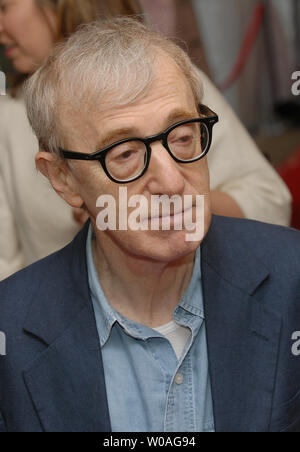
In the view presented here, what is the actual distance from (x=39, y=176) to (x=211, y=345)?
802 millimetres

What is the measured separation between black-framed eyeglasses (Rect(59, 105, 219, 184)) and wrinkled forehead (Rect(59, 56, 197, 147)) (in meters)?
0.03

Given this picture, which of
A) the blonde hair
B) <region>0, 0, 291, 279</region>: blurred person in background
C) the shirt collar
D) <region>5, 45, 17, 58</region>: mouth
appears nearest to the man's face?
the shirt collar

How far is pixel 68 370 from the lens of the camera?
141 centimetres

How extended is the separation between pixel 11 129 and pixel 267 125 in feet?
13.7

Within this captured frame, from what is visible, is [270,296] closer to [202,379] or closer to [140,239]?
[202,379]

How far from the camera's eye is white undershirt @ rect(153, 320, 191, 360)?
145 cm

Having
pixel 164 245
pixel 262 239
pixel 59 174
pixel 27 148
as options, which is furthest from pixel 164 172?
pixel 27 148

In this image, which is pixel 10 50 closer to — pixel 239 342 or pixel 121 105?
pixel 121 105

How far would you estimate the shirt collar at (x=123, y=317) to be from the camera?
1435 millimetres

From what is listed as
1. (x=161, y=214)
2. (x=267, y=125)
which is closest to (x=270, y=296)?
(x=161, y=214)

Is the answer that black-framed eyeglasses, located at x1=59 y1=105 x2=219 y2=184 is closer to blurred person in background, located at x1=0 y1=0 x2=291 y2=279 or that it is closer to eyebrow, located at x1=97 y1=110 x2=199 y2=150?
eyebrow, located at x1=97 y1=110 x2=199 y2=150

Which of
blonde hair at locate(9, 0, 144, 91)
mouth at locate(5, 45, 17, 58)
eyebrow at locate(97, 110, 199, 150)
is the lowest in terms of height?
eyebrow at locate(97, 110, 199, 150)

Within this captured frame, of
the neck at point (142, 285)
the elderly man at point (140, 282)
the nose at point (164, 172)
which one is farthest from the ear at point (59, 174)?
the nose at point (164, 172)

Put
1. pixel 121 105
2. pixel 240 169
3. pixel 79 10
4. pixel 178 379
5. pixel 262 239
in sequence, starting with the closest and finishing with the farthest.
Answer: pixel 121 105 < pixel 178 379 < pixel 262 239 < pixel 79 10 < pixel 240 169
